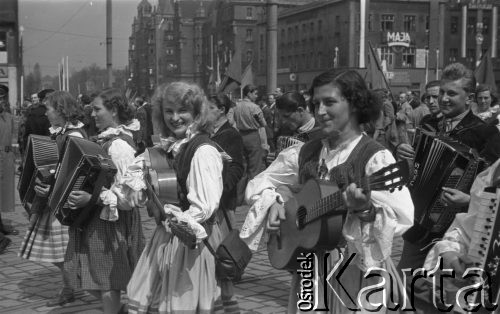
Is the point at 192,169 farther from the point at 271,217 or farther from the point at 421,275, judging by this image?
the point at 421,275

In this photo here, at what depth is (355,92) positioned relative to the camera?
328 cm

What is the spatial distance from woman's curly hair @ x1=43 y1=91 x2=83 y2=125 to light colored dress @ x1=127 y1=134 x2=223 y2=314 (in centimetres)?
232

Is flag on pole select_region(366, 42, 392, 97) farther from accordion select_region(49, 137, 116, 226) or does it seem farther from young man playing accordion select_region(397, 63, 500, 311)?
accordion select_region(49, 137, 116, 226)

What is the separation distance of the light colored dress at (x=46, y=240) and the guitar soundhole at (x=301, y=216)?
9.91ft

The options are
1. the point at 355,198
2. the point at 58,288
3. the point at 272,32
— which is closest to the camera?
the point at 355,198

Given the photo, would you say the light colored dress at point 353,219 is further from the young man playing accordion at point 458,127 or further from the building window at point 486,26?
the building window at point 486,26

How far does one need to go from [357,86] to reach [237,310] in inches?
92.2

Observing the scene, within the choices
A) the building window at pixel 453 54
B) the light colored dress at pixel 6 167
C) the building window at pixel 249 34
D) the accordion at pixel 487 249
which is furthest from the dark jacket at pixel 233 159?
the building window at pixel 249 34

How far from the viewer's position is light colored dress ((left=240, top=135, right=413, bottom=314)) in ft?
9.67

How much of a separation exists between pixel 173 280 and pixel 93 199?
1233 mm

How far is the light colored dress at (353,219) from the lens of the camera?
295cm

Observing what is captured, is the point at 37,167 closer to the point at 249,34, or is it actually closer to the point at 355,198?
the point at 355,198

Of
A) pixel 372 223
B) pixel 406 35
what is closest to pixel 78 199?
pixel 372 223

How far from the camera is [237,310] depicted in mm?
4980
